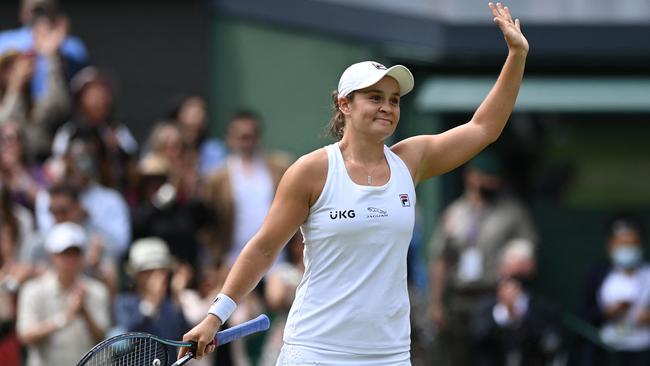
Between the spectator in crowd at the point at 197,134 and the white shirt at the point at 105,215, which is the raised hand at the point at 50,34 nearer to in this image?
the spectator in crowd at the point at 197,134

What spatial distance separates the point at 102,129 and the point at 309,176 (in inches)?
217

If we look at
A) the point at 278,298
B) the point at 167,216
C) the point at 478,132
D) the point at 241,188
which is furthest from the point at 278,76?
the point at 478,132

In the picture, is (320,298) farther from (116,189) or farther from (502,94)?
(116,189)

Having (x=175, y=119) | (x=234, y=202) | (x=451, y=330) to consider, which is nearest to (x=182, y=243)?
(x=234, y=202)

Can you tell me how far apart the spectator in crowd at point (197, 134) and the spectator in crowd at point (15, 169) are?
4.21 feet

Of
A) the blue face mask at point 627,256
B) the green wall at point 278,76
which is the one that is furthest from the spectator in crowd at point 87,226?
the blue face mask at point 627,256

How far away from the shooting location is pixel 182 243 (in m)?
10.5

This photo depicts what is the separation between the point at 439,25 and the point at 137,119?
3015 mm

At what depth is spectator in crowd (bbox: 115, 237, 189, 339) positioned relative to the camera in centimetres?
925

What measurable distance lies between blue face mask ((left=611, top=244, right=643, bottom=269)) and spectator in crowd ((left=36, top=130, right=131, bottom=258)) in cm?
379

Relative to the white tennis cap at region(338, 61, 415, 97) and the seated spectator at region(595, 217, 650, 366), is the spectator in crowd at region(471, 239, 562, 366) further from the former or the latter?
the white tennis cap at region(338, 61, 415, 97)

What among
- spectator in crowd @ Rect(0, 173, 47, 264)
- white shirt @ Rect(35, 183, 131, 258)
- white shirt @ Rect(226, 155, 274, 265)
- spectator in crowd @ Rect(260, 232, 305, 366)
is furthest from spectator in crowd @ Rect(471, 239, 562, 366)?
spectator in crowd @ Rect(0, 173, 47, 264)

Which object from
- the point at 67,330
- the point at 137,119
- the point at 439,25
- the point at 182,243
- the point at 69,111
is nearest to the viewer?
the point at 67,330

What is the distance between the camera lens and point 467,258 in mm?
11625
